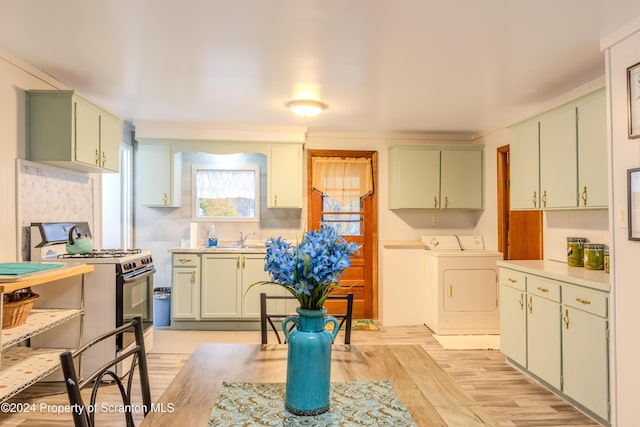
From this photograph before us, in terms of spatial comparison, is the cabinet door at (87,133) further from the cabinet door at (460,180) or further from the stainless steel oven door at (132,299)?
the cabinet door at (460,180)

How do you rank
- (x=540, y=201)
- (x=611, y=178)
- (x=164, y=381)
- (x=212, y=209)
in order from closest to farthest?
1. (x=611, y=178)
2. (x=164, y=381)
3. (x=540, y=201)
4. (x=212, y=209)

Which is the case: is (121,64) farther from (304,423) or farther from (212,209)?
(304,423)

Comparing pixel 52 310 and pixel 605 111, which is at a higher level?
pixel 605 111

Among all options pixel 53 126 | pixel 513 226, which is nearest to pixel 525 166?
pixel 513 226

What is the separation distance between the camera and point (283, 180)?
5.11 metres

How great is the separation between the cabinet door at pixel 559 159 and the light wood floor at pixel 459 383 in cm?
146

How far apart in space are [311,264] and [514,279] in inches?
117

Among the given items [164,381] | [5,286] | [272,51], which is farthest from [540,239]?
[5,286]

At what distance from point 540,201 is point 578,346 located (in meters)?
1.26

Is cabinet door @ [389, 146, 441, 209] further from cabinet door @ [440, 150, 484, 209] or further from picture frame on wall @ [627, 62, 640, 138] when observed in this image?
picture frame on wall @ [627, 62, 640, 138]

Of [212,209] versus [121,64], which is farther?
[212,209]

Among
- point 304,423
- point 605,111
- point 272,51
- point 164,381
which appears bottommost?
point 164,381

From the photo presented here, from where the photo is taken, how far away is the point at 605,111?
2797 mm

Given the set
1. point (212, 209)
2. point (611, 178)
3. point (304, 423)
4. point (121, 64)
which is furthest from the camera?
Answer: point (212, 209)
